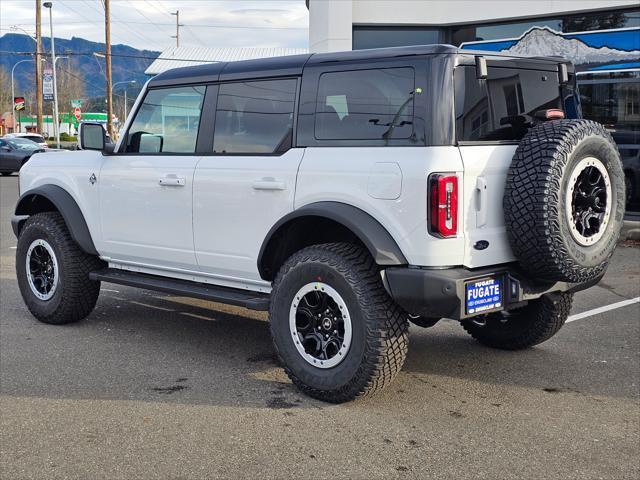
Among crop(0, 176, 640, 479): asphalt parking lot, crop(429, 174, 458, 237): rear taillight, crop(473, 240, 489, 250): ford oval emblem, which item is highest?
crop(429, 174, 458, 237): rear taillight

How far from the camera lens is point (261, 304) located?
502cm

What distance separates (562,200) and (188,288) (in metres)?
2.62

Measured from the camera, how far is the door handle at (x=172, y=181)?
5496 millimetres

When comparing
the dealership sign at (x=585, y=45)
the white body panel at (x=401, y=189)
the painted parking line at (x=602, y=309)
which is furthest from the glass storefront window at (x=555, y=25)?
the white body panel at (x=401, y=189)

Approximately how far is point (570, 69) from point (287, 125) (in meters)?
1.98

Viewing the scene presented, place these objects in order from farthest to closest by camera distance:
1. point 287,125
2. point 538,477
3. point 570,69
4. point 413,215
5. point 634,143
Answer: point 634,143
point 570,69
point 287,125
point 413,215
point 538,477

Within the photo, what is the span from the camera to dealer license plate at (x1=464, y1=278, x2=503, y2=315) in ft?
14.2

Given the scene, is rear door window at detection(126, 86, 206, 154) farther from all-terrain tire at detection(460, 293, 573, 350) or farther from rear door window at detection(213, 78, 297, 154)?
all-terrain tire at detection(460, 293, 573, 350)

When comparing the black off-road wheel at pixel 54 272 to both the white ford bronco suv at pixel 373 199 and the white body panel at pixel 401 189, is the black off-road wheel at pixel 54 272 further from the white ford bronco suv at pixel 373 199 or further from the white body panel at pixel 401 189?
the white body panel at pixel 401 189

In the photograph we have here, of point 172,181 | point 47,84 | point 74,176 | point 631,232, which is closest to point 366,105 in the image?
point 172,181

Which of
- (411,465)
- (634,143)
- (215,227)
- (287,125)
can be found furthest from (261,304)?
(634,143)

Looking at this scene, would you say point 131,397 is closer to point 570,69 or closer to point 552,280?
point 552,280

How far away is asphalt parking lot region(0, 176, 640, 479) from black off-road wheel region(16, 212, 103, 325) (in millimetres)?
168

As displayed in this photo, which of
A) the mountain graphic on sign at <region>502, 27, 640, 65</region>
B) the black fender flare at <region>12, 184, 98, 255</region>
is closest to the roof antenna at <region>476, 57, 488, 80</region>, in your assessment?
the black fender flare at <region>12, 184, 98, 255</region>
